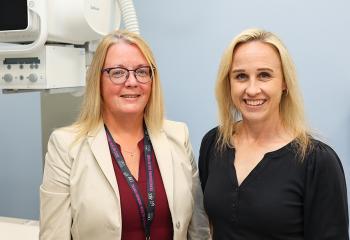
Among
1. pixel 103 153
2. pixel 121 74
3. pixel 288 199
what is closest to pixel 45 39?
pixel 121 74

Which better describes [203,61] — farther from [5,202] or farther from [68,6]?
[5,202]

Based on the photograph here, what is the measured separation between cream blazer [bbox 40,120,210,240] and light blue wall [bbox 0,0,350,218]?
1.12 m

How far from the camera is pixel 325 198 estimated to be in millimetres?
1217

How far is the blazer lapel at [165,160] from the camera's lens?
1.39 metres

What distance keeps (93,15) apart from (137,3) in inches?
37.3

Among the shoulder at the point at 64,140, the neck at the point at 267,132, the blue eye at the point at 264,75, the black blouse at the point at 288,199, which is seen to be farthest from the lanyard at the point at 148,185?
the blue eye at the point at 264,75

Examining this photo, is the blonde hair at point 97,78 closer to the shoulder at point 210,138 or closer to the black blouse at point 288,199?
the shoulder at point 210,138

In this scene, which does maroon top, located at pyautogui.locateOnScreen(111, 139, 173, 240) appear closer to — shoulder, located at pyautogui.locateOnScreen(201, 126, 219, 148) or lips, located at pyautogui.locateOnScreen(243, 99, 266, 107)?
shoulder, located at pyautogui.locateOnScreen(201, 126, 219, 148)

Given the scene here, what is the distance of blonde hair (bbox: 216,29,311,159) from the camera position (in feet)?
4.36

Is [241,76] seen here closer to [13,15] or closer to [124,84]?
[124,84]

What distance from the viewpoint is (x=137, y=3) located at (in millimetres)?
2578

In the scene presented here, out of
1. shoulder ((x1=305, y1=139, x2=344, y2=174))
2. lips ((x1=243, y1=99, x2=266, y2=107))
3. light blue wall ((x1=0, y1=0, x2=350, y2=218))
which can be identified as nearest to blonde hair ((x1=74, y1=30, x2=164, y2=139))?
lips ((x1=243, y1=99, x2=266, y2=107))

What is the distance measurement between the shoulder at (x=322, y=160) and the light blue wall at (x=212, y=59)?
1.00 m

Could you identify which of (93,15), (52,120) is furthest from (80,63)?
(52,120)
